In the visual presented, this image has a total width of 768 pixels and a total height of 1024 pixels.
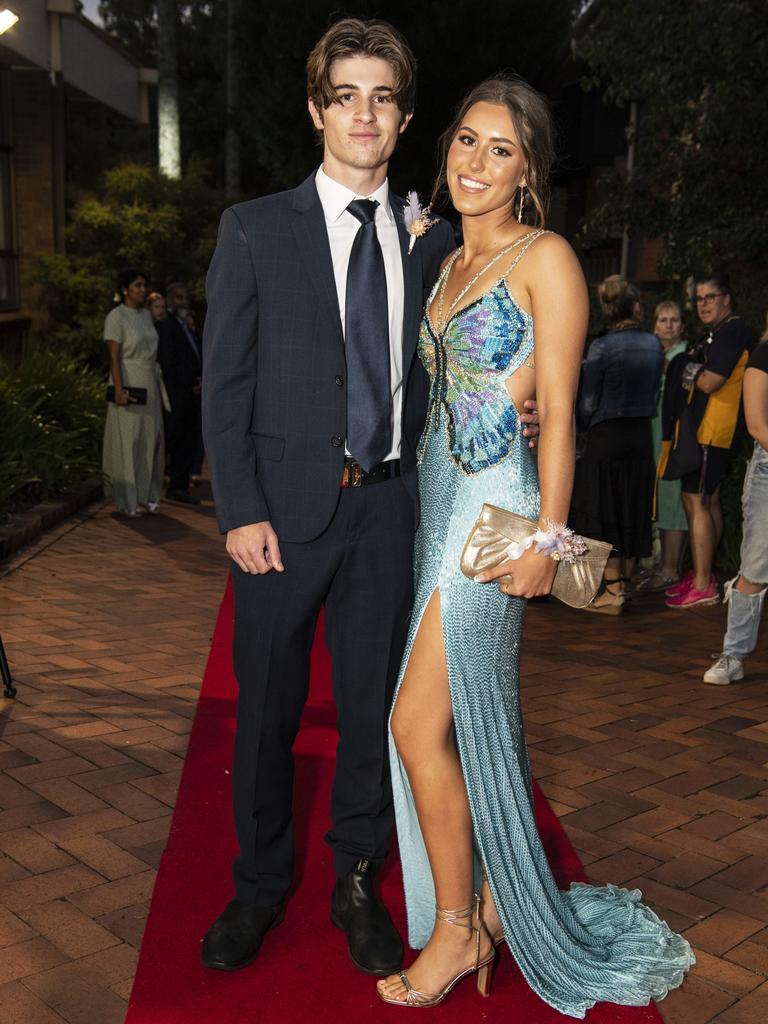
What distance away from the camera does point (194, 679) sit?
5438 mm

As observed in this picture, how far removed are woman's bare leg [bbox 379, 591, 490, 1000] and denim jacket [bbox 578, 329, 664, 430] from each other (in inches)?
171

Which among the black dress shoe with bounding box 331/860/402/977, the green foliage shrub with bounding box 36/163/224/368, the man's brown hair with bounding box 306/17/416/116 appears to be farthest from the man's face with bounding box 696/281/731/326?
the green foliage shrub with bounding box 36/163/224/368

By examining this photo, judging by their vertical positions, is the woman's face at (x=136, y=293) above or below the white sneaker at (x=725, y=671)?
above

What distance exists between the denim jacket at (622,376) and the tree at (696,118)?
4.35 metres

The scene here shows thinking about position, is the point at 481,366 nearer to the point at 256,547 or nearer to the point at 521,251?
the point at 521,251

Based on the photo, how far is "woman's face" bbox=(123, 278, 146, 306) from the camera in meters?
9.63

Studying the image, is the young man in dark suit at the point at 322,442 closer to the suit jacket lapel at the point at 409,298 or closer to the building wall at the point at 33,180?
the suit jacket lapel at the point at 409,298

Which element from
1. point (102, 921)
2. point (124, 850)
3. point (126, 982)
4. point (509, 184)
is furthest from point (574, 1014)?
point (509, 184)

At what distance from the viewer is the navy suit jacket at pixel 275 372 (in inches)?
107

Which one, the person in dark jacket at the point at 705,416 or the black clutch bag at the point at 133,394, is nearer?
the person in dark jacket at the point at 705,416

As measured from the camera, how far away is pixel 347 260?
284cm

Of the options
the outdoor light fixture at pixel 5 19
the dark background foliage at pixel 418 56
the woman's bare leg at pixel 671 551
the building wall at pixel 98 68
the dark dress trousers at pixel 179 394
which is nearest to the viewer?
the outdoor light fixture at pixel 5 19

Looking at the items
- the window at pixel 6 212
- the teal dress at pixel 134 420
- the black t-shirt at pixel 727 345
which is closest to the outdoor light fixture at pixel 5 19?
the black t-shirt at pixel 727 345

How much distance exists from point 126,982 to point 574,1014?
1.11 m
